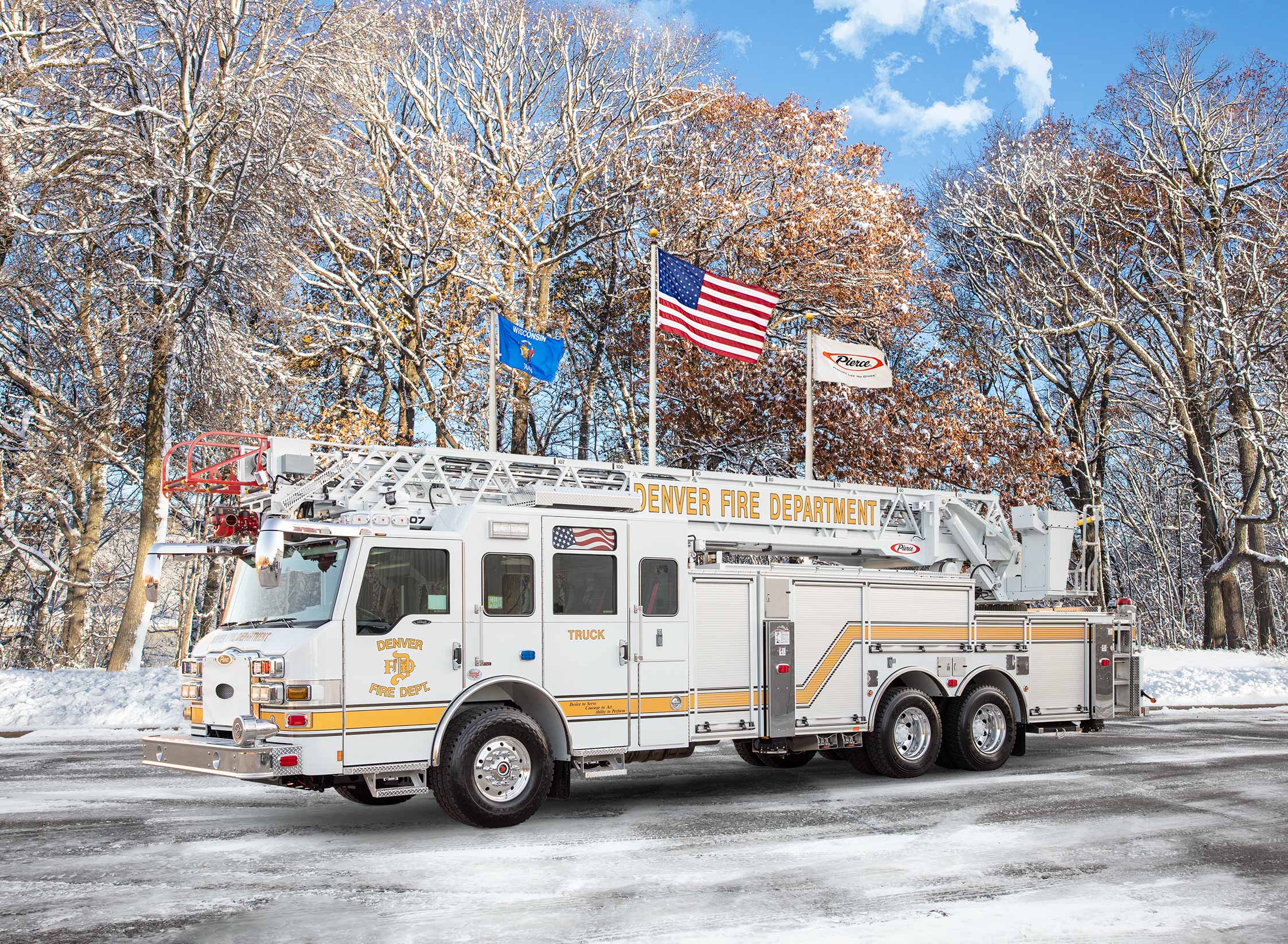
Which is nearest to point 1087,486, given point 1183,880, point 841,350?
point 841,350

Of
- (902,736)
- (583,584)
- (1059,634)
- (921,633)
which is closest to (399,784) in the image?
(583,584)

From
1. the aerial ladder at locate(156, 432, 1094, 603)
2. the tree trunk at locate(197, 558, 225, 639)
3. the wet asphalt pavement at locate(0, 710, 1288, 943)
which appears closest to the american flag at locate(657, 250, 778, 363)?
the aerial ladder at locate(156, 432, 1094, 603)

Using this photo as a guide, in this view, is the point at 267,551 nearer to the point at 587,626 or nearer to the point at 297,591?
the point at 297,591

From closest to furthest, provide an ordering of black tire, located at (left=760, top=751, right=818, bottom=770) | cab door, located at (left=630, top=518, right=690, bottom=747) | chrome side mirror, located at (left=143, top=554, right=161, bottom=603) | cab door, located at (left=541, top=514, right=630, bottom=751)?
chrome side mirror, located at (left=143, top=554, right=161, bottom=603) → cab door, located at (left=541, top=514, right=630, bottom=751) → cab door, located at (left=630, top=518, right=690, bottom=747) → black tire, located at (left=760, top=751, right=818, bottom=770)

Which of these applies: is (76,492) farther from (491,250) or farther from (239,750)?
(239,750)

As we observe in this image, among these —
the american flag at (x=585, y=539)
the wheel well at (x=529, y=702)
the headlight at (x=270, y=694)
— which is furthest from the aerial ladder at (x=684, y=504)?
the wheel well at (x=529, y=702)

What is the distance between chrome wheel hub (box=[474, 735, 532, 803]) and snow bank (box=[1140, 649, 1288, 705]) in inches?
601

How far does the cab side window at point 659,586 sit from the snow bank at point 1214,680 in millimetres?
13739

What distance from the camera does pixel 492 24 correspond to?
30453 millimetres

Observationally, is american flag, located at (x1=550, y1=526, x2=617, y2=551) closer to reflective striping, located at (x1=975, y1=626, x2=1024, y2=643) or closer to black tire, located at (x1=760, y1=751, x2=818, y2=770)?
black tire, located at (x1=760, y1=751, x2=818, y2=770)

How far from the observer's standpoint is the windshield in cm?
926

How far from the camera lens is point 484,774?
31.6 ft

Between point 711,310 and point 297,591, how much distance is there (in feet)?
35.2

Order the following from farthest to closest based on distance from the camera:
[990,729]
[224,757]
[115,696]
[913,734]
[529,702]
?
[115,696] < [990,729] < [913,734] < [529,702] < [224,757]
